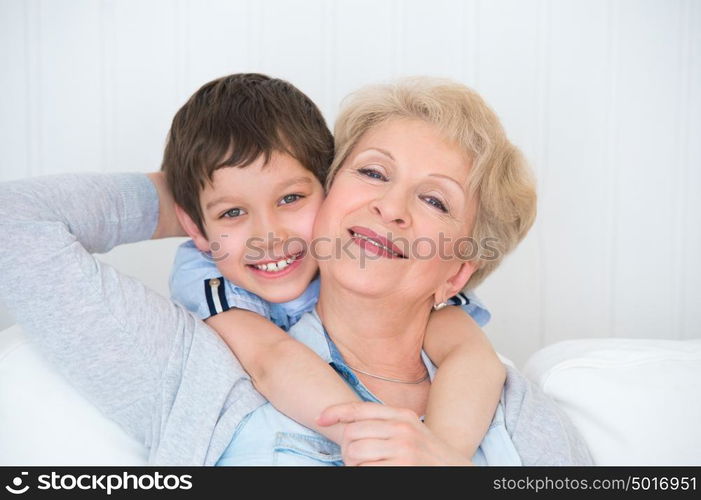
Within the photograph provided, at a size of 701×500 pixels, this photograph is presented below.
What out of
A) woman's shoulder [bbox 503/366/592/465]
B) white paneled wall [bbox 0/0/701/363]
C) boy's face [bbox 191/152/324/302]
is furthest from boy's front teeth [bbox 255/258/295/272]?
white paneled wall [bbox 0/0/701/363]

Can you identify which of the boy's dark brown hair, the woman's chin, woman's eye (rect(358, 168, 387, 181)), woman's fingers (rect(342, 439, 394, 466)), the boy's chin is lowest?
woman's fingers (rect(342, 439, 394, 466))

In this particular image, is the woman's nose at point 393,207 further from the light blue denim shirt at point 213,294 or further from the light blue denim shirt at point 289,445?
the light blue denim shirt at point 289,445

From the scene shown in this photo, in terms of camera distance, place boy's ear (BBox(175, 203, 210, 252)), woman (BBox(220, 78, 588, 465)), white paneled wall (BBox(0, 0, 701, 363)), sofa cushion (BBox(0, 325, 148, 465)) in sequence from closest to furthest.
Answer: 1. sofa cushion (BBox(0, 325, 148, 465))
2. woman (BBox(220, 78, 588, 465))
3. boy's ear (BBox(175, 203, 210, 252))
4. white paneled wall (BBox(0, 0, 701, 363))

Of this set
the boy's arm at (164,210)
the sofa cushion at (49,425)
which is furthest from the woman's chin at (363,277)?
the sofa cushion at (49,425)

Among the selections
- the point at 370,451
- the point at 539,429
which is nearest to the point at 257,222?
the point at 370,451

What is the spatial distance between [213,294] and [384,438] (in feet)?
2.01

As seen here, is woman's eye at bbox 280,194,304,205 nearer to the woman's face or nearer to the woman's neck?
the woman's face

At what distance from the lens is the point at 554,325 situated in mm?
2803

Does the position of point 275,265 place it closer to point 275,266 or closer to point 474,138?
point 275,266

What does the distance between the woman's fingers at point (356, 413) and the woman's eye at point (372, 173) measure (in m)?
0.57

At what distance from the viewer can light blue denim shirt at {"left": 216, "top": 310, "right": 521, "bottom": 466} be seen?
60.0 inches

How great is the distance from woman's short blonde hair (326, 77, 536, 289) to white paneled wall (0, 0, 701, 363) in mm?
792

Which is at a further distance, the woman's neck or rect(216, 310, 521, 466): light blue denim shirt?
the woman's neck
